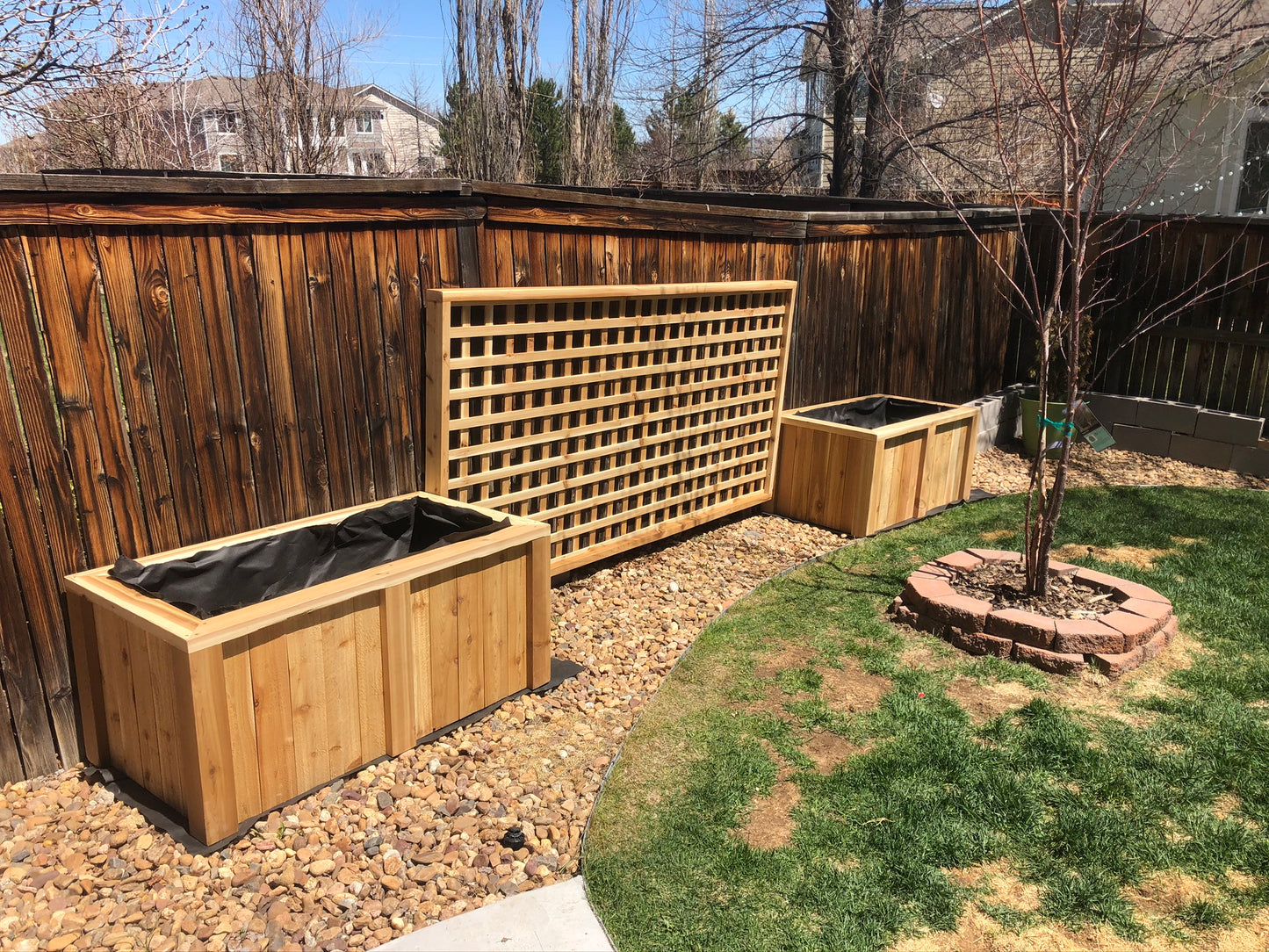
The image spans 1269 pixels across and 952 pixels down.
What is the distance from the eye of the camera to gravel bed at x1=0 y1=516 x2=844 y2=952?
2559 millimetres

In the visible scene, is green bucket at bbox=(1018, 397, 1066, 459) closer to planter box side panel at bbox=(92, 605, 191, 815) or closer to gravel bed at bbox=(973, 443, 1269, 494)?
gravel bed at bbox=(973, 443, 1269, 494)

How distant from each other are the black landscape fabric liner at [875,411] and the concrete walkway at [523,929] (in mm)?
4386

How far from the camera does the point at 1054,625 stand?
13.7ft

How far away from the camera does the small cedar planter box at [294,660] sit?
2768 millimetres

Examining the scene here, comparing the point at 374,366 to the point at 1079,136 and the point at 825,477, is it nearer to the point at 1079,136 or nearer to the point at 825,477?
the point at 825,477

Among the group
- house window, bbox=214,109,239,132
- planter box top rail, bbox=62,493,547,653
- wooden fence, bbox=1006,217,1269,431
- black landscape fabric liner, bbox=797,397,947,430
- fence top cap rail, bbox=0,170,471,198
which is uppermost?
house window, bbox=214,109,239,132

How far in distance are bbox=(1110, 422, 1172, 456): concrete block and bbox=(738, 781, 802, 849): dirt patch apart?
251 inches

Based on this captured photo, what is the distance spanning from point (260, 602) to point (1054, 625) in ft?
10.9

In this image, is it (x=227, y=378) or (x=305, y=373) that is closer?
(x=227, y=378)

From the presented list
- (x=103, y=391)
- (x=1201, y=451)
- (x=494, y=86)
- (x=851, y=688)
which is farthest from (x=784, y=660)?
(x=494, y=86)

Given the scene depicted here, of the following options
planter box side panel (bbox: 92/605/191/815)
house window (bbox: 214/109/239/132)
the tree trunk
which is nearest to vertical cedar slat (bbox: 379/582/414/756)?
planter box side panel (bbox: 92/605/191/815)

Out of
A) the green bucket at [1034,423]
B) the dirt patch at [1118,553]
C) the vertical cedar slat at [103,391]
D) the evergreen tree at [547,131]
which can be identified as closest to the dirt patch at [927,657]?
the dirt patch at [1118,553]

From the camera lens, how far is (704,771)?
3.34m

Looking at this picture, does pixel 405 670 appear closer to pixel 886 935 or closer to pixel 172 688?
pixel 172 688
